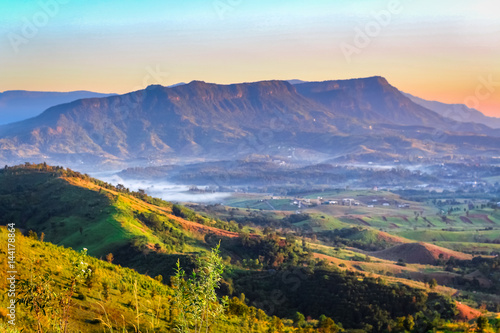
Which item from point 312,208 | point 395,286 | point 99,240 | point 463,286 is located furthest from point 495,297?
point 312,208

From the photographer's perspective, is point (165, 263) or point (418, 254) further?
point (418, 254)

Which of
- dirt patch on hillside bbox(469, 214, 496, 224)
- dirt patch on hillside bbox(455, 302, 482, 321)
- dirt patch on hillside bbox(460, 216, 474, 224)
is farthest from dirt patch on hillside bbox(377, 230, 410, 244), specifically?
dirt patch on hillside bbox(455, 302, 482, 321)

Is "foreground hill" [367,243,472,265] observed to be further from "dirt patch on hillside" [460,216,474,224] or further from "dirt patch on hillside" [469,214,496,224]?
"dirt patch on hillside" [469,214,496,224]

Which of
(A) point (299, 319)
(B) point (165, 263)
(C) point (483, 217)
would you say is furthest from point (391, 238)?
(A) point (299, 319)

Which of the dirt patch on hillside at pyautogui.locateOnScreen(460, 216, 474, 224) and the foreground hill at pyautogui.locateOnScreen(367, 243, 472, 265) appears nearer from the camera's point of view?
the foreground hill at pyautogui.locateOnScreen(367, 243, 472, 265)

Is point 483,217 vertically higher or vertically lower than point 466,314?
lower

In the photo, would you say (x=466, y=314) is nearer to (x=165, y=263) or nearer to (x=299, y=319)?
(x=299, y=319)

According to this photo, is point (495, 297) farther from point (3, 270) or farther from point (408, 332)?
point (3, 270)

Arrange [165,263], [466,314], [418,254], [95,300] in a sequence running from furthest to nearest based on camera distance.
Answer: [418,254] < [165,263] < [466,314] < [95,300]

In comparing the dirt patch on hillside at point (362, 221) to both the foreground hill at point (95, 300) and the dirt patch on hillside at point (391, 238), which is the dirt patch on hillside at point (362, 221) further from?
the foreground hill at point (95, 300)
